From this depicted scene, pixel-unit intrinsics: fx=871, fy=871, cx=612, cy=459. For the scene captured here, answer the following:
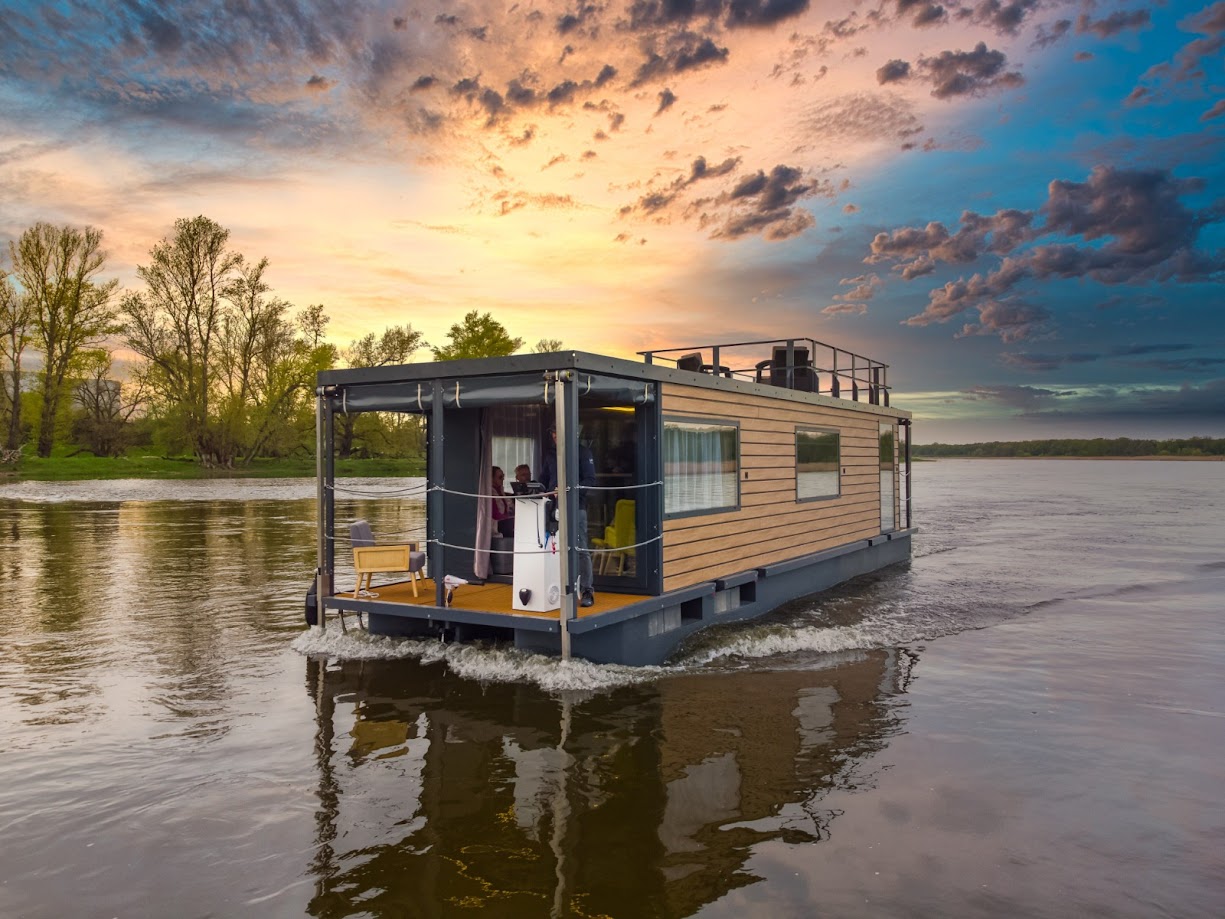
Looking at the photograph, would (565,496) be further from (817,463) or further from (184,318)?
(184,318)

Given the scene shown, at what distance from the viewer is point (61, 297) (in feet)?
166

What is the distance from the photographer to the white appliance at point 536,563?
932 centimetres

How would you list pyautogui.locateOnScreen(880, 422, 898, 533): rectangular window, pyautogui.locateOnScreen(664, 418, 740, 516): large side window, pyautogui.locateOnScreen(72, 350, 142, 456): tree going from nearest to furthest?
pyautogui.locateOnScreen(664, 418, 740, 516): large side window, pyautogui.locateOnScreen(880, 422, 898, 533): rectangular window, pyautogui.locateOnScreen(72, 350, 142, 456): tree

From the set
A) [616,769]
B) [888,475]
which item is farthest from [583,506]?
[888,475]

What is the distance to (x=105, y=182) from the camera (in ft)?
73.0

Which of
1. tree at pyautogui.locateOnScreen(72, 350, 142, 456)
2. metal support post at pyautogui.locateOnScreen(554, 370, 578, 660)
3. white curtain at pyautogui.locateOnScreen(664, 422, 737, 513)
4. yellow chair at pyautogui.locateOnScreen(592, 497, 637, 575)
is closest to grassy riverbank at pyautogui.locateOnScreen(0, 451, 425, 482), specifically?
tree at pyautogui.locateOnScreen(72, 350, 142, 456)

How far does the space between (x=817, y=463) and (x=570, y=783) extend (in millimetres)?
9787

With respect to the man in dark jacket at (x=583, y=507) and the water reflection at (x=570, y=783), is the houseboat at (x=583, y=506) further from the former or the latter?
the water reflection at (x=570, y=783)

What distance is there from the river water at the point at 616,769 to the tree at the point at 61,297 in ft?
146

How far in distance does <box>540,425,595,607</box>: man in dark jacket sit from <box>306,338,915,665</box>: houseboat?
0.02m

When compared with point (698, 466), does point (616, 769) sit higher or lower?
lower

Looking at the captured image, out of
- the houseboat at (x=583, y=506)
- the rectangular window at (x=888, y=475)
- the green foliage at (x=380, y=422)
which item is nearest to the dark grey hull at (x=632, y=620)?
the houseboat at (x=583, y=506)

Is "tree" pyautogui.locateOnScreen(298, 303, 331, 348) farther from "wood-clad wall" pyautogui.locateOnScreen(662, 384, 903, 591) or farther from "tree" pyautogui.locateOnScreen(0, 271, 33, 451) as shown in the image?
"wood-clad wall" pyautogui.locateOnScreen(662, 384, 903, 591)

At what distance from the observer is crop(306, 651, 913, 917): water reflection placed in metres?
4.83
